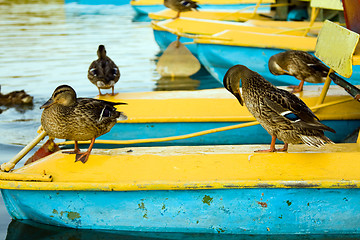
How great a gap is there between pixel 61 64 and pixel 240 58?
17.3ft

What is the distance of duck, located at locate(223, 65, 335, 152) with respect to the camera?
4188 millimetres

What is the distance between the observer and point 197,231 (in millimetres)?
4172

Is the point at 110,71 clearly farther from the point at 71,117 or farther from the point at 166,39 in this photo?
the point at 166,39

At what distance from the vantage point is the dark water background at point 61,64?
448 cm

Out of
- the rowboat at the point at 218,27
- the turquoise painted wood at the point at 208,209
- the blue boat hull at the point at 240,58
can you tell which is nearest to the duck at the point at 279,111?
the turquoise painted wood at the point at 208,209

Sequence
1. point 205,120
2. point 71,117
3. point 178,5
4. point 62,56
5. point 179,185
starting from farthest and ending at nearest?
point 62,56, point 178,5, point 205,120, point 71,117, point 179,185

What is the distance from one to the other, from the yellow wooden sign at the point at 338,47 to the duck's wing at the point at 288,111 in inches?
17.2

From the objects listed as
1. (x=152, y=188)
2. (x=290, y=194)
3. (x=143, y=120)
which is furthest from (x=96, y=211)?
(x=143, y=120)

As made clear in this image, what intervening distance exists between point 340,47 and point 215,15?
1059 cm

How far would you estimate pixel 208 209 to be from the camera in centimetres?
409

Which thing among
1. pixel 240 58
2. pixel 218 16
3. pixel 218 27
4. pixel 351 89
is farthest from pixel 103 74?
pixel 218 16

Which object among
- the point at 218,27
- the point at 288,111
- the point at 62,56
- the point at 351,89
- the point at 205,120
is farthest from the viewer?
the point at 62,56

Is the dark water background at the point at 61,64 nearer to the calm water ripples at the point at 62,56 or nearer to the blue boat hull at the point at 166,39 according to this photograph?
the calm water ripples at the point at 62,56

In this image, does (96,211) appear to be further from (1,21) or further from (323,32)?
(1,21)
